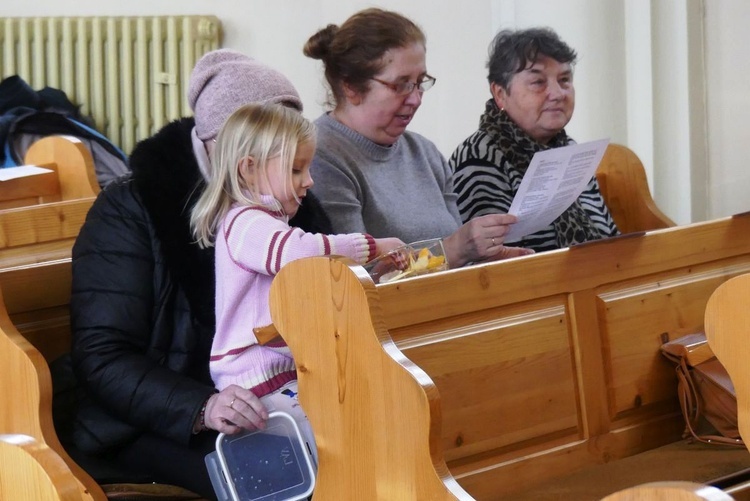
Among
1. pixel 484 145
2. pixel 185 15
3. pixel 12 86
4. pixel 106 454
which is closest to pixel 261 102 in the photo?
pixel 106 454

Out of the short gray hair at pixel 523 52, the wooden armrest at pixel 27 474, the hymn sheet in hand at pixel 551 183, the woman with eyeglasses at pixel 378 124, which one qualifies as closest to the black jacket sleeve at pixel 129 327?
the woman with eyeglasses at pixel 378 124

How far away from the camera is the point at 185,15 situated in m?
5.59

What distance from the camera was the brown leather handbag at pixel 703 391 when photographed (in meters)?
2.38

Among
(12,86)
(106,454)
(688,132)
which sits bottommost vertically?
(106,454)

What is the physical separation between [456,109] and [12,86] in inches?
79.6

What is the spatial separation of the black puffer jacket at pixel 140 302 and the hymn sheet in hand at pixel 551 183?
709 millimetres

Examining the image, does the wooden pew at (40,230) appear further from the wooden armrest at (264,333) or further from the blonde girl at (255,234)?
the wooden armrest at (264,333)

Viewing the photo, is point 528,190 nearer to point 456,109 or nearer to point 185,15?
point 456,109

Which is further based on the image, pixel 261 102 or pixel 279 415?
pixel 261 102

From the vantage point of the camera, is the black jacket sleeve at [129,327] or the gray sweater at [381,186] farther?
the gray sweater at [381,186]

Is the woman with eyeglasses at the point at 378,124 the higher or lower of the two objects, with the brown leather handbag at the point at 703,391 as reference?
higher

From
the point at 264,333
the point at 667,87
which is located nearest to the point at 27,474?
the point at 264,333

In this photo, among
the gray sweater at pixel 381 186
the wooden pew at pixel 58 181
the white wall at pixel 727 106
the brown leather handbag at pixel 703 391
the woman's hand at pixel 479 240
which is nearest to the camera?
the brown leather handbag at pixel 703 391

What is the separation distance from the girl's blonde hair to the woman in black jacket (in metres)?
0.10
